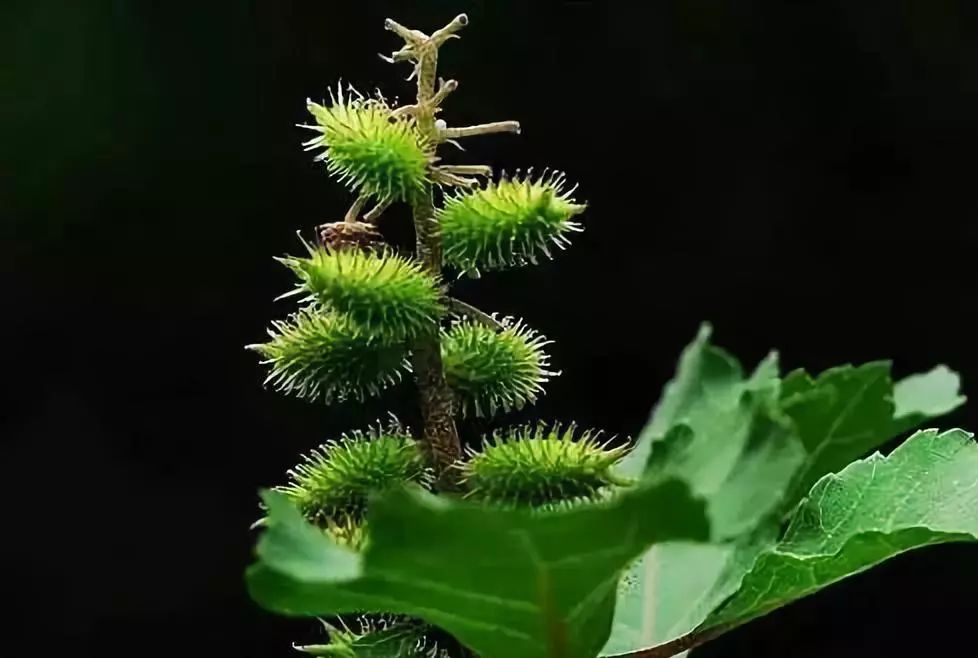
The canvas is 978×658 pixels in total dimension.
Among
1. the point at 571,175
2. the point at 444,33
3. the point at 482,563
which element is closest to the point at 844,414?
the point at 482,563

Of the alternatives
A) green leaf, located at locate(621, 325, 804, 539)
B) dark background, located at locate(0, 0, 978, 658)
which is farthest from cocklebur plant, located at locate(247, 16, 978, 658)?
dark background, located at locate(0, 0, 978, 658)

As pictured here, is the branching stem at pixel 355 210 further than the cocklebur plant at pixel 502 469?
Yes

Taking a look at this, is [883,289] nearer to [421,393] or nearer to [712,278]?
[712,278]

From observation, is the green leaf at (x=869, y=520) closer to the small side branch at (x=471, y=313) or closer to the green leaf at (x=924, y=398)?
the green leaf at (x=924, y=398)

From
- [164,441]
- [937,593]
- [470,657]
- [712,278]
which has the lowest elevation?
[470,657]

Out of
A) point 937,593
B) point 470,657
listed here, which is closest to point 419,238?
point 470,657

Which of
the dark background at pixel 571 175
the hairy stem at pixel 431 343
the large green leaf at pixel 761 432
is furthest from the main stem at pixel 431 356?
the dark background at pixel 571 175

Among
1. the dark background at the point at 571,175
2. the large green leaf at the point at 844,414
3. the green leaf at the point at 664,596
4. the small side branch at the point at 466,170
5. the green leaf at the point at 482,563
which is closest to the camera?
the green leaf at the point at 482,563
